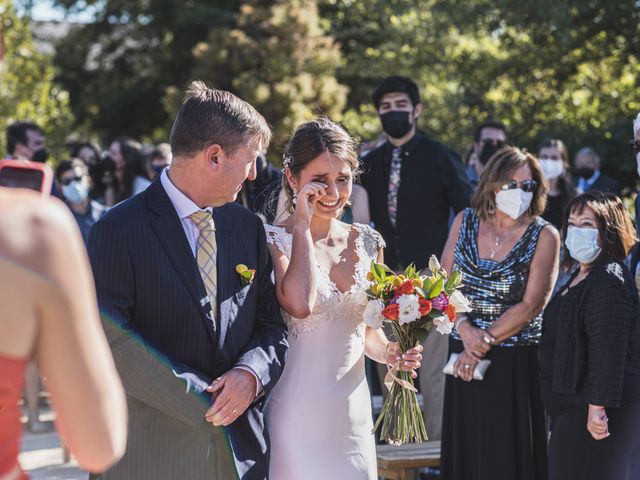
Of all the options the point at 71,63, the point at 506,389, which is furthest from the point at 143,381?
the point at 71,63

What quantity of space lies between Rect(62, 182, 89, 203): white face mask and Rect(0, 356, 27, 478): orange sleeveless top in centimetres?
768

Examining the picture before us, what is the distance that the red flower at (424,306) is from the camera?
4.65 m

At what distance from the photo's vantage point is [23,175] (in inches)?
96.7

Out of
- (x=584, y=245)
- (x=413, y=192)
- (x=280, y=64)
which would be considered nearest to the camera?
(x=584, y=245)

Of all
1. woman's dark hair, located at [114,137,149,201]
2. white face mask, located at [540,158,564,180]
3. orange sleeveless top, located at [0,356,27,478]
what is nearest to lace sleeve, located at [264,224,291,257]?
orange sleeveless top, located at [0,356,27,478]

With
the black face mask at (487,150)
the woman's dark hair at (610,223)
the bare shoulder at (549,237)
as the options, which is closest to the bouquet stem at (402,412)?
the woman's dark hair at (610,223)

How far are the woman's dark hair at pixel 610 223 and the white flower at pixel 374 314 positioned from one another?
57.1 inches

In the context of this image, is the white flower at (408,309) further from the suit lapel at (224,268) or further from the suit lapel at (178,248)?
the suit lapel at (178,248)

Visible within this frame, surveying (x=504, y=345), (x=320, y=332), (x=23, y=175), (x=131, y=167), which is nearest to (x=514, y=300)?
(x=504, y=345)

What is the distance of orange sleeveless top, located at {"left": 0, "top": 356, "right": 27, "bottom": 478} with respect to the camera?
7.03 feet

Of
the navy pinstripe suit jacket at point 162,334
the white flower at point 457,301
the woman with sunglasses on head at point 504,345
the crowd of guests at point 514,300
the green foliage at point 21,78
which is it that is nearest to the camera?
the navy pinstripe suit jacket at point 162,334

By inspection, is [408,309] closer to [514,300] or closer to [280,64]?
[514,300]

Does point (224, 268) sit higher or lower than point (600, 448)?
higher

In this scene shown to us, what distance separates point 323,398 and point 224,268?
0.98 meters
